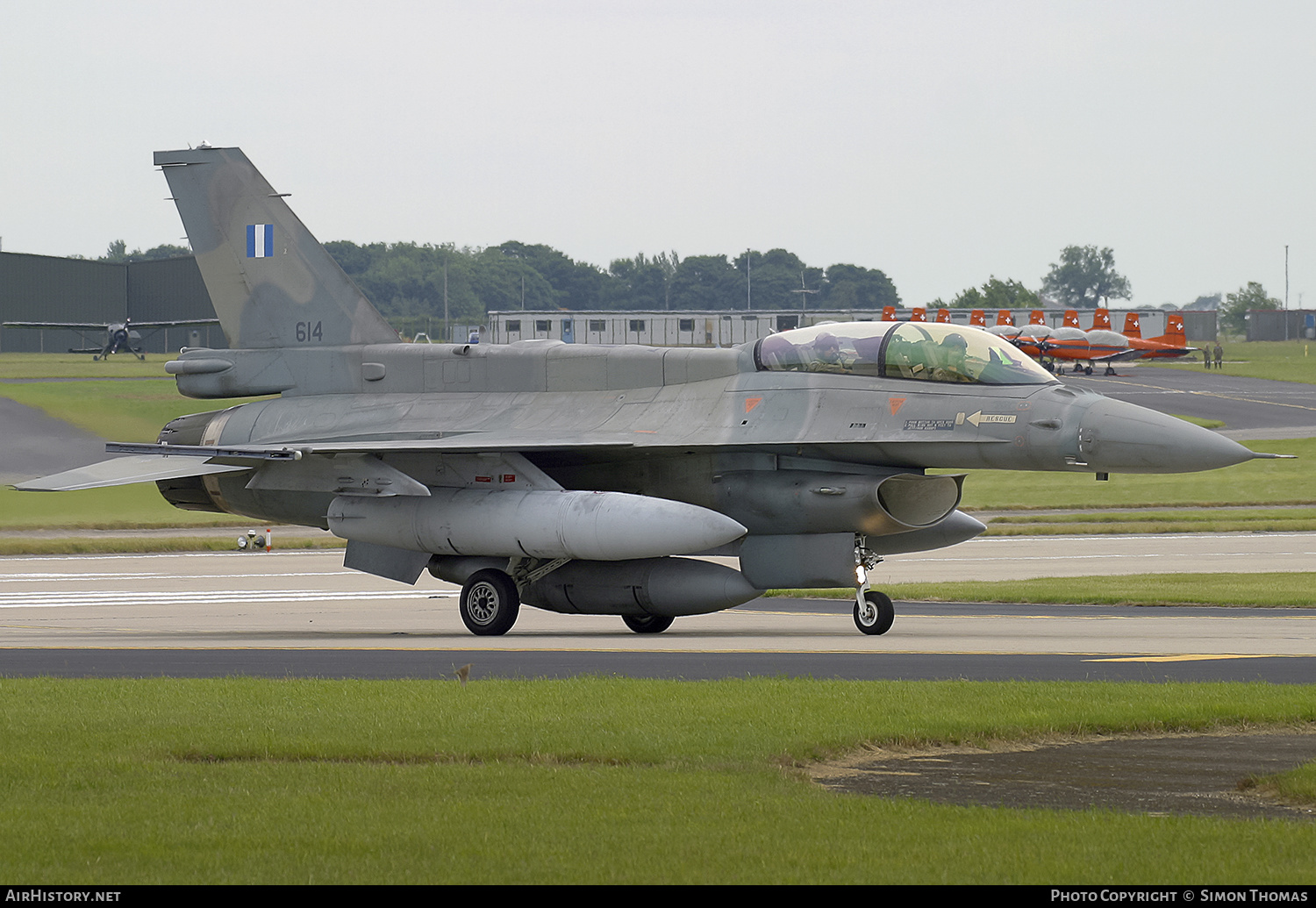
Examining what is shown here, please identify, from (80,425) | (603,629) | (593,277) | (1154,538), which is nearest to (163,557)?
(80,425)

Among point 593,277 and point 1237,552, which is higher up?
point 593,277

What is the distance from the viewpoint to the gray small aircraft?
55.0 ft

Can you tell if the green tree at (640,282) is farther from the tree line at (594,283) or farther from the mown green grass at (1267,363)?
the mown green grass at (1267,363)

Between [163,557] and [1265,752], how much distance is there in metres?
27.0

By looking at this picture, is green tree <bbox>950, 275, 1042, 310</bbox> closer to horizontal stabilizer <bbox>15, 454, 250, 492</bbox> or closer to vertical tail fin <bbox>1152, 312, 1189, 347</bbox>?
vertical tail fin <bbox>1152, 312, 1189, 347</bbox>

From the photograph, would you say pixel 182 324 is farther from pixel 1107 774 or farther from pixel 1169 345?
pixel 1169 345

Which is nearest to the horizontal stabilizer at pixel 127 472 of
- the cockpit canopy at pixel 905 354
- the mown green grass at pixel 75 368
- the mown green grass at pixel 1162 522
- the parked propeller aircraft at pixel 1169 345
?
the cockpit canopy at pixel 905 354

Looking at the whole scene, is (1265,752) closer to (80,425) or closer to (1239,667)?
(1239,667)

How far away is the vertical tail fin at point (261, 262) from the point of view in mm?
21375

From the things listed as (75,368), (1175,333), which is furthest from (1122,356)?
(75,368)

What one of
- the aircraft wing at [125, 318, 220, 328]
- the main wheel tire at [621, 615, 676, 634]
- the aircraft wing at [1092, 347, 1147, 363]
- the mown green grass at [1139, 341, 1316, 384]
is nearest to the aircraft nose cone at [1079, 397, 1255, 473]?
the main wheel tire at [621, 615, 676, 634]

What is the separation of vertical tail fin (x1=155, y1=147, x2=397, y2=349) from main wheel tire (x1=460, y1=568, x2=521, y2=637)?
447 centimetres

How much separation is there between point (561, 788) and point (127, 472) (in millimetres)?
11868
